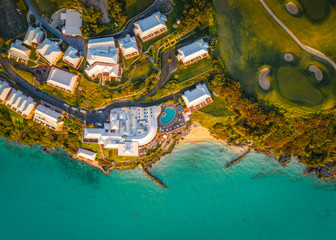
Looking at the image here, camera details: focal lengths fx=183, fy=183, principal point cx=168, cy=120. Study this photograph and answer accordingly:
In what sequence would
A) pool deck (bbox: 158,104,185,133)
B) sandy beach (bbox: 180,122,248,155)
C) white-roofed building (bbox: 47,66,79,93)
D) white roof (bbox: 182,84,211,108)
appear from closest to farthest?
white-roofed building (bbox: 47,66,79,93) → white roof (bbox: 182,84,211,108) → pool deck (bbox: 158,104,185,133) → sandy beach (bbox: 180,122,248,155)

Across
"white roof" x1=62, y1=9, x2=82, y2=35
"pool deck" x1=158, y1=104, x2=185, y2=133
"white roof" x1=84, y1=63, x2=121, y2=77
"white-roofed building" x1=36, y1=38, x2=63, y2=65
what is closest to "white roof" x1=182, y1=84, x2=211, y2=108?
"pool deck" x1=158, y1=104, x2=185, y2=133

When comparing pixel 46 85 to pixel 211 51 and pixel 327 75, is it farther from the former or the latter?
pixel 327 75

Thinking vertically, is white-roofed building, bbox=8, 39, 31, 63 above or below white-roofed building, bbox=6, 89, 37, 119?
above

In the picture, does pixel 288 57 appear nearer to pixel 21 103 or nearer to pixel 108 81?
pixel 108 81

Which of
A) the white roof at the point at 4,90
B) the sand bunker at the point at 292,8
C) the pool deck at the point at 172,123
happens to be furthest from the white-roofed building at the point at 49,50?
the sand bunker at the point at 292,8

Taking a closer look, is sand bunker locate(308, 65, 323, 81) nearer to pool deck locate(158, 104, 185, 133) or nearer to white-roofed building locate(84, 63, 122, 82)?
pool deck locate(158, 104, 185, 133)

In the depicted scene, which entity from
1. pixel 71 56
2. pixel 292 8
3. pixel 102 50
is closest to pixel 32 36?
pixel 71 56

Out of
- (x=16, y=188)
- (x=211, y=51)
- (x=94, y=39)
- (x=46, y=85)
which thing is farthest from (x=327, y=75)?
(x=16, y=188)

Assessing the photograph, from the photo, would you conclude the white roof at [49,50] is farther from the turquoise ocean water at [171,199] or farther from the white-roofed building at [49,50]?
the turquoise ocean water at [171,199]
